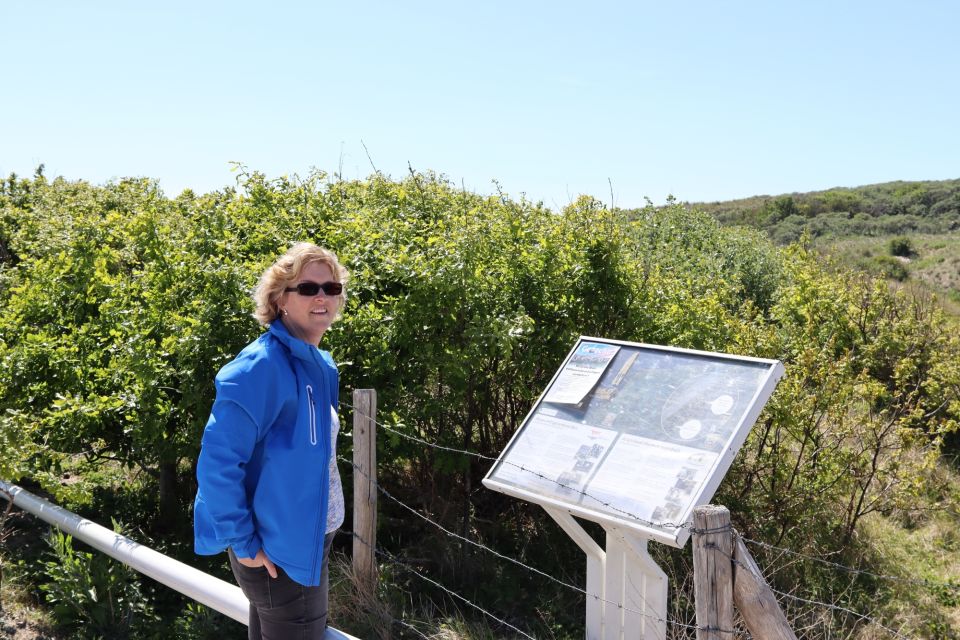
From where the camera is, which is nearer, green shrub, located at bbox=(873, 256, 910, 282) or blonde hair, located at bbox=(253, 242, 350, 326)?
blonde hair, located at bbox=(253, 242, 350, 326)

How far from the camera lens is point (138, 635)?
439 cm

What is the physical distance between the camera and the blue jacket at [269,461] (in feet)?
8.14

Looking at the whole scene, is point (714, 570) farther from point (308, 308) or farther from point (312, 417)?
point (308, 308)

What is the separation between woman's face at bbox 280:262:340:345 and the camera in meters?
2.82

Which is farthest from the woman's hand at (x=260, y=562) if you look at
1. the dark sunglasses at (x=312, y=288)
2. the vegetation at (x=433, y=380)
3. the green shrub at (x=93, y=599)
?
the green shrub at (x=93, y=599)

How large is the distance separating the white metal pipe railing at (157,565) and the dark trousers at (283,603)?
0.49 m

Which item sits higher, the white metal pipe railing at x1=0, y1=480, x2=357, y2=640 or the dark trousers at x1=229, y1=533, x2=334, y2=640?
the dark trousers at x1=229, y1=533, x2=334, y2=640

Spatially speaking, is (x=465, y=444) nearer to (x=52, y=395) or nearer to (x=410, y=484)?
(x=410, y=484)

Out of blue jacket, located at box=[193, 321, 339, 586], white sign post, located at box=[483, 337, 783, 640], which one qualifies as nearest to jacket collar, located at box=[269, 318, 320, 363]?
blue jacket, located at box=[193, 321, 339, 586]

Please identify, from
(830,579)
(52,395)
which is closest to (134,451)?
(52,395)

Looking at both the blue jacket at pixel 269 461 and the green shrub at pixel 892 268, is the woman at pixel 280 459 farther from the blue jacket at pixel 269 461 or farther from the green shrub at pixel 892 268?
the green shrub at pixel 892 268

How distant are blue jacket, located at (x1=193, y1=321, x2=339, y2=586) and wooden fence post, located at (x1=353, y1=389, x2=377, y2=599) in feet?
4.96

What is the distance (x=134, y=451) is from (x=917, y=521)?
6584 millimetres

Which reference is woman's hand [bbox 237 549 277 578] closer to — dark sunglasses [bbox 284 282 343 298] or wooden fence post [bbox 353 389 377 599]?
dark sunglasses [bbox 284 282 343 298]
